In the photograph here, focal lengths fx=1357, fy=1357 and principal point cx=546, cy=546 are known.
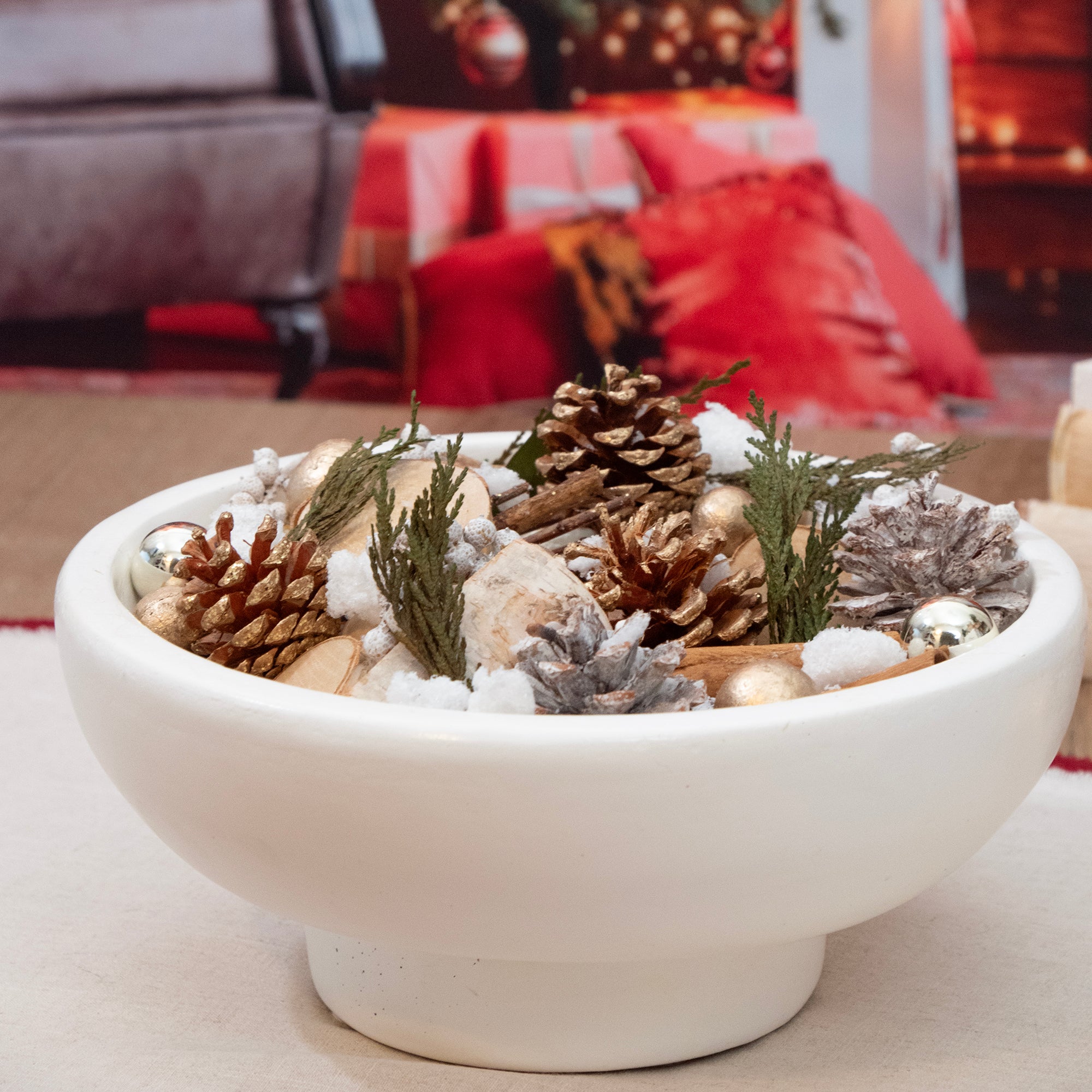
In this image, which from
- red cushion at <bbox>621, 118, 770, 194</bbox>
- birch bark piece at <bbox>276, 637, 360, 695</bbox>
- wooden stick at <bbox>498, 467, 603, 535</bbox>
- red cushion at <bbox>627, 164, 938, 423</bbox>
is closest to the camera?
birch bark piece at <bbox>276, 637, 360, 695</bbox>

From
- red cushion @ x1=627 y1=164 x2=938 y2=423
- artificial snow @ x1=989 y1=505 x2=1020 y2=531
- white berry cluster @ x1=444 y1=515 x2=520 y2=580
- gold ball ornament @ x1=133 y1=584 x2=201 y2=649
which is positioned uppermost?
white berry cluster @ x1=444 y1=515 x2=520 y2=580

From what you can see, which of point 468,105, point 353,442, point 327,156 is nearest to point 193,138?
point 327,156

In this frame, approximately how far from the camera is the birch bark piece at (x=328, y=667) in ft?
1.81

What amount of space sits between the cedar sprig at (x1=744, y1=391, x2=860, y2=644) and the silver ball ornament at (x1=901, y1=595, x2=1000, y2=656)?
0.06m

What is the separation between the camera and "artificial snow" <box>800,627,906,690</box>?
0.55 meters

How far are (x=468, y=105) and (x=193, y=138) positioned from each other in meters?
0.43

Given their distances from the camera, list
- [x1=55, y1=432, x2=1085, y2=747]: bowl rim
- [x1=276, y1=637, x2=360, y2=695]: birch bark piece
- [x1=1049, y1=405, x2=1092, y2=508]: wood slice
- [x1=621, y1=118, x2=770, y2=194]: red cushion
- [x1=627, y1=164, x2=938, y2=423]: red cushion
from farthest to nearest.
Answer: [x1=621, y1=118, x2=770, y2=194]: red cushion
[x1=627, y1=164, x2=938, y2=423]: red cushion
[x1=1049, y1=405, x2=1092, y2=508]: wood slice
[x1=276, y1=637, x2=360, y2=695]: birch bark piece
[x1=55, y1=432, x2=1085, y2=747]: bowl rim

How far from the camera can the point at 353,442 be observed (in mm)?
697

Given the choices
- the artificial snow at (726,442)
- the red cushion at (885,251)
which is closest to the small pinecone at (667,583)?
the artificial snow at (726,442)

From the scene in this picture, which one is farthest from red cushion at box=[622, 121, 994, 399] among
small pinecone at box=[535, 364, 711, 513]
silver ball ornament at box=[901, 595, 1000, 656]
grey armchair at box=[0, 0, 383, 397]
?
silver ball ornament at box=[901, 595, 1000, 656]

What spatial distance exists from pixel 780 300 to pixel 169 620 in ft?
5.22

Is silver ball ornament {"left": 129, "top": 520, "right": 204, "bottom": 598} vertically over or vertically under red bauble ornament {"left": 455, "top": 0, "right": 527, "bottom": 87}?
under

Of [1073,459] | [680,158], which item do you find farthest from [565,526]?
[680,158]

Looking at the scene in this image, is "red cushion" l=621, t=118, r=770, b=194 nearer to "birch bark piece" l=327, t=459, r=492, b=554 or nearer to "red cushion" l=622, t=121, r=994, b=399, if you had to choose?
"red cushion" l=622, t=121, r=994, b=399
